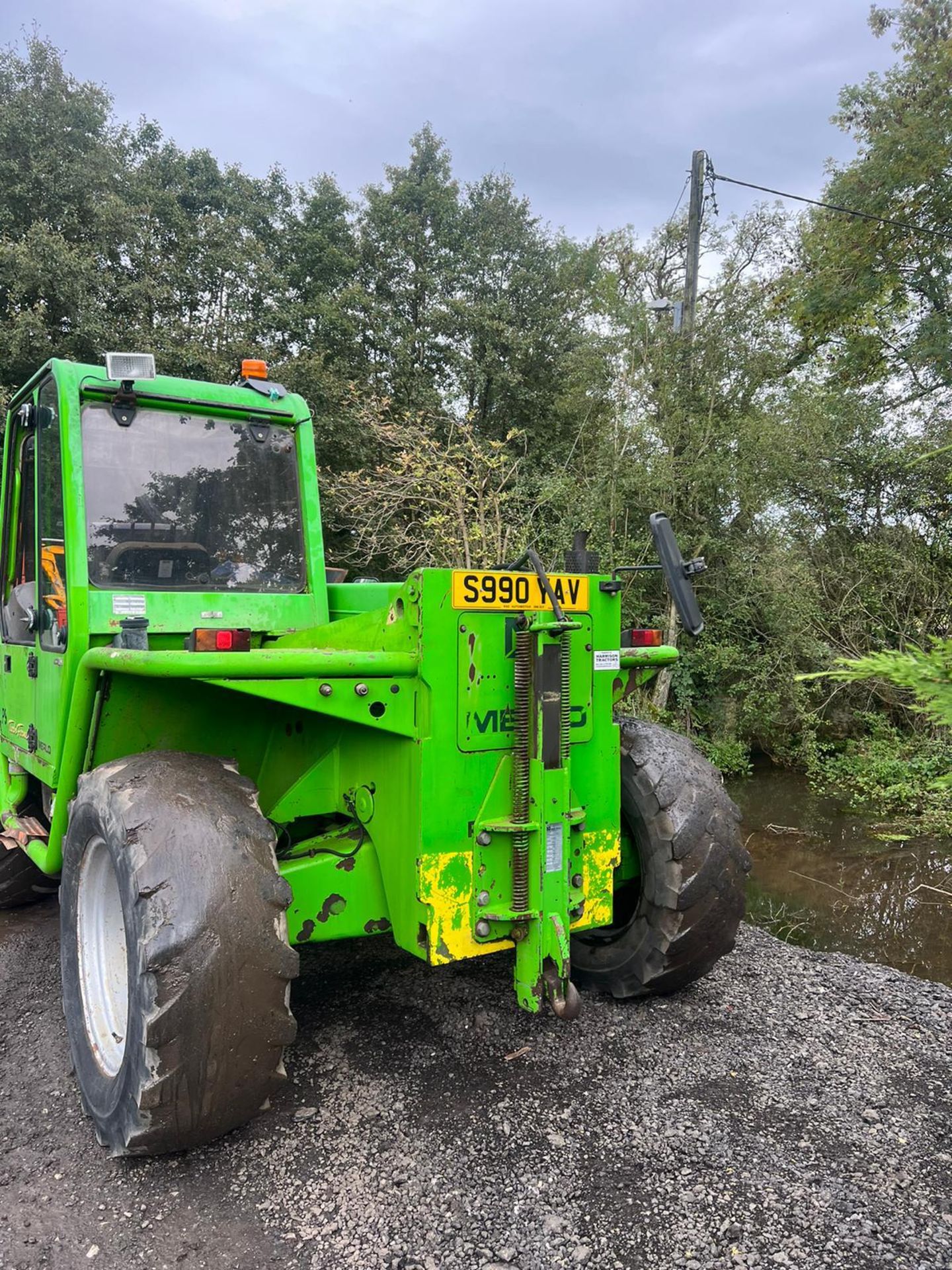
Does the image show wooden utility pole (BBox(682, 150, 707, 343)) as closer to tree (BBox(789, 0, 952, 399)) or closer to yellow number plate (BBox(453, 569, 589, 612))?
tree (BBox(789, 0, 952, 399))

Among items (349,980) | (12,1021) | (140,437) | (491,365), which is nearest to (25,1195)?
(12,1021)

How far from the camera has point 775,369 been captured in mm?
11008

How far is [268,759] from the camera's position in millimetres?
3221

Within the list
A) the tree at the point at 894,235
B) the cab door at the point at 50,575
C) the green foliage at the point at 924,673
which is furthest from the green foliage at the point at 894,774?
the cab door at the point at 50,575

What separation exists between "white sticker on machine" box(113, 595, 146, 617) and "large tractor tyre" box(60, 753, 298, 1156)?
2.98 feet

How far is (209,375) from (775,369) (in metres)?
9.23

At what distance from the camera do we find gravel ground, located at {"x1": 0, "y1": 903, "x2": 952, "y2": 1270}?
6.95ft

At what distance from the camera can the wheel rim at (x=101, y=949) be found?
8.87 feet

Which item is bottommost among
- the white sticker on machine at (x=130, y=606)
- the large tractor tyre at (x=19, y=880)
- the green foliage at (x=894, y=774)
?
the green foliage at (x=894, y=774)

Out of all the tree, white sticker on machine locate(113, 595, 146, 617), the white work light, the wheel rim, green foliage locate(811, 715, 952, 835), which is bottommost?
green foliage locate(811, 715, 952, 835)

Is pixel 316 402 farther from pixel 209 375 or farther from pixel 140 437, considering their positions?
pixel 140 437

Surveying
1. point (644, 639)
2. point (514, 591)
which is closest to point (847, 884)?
point (644, 639)

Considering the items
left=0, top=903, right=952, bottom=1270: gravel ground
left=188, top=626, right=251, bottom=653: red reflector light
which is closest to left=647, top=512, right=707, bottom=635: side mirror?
left=188, top=626, right=251, bottom=653: red reflector light

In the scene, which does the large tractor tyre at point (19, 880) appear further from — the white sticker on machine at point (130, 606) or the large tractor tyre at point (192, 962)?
the large tractor tyre at point (192, 962)
